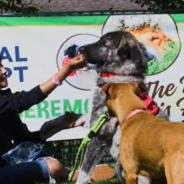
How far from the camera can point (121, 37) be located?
560 centimetres

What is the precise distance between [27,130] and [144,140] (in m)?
1.90

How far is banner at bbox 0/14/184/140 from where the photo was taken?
5.82 metres

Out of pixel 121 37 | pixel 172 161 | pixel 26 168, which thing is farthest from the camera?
pixel 121 37

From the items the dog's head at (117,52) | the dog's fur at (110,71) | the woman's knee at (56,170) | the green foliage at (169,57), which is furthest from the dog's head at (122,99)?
the green foliage at (169,57)

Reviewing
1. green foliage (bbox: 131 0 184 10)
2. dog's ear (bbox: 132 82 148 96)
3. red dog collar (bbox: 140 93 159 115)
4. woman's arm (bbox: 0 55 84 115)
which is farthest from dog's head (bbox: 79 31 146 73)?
green foliage (bbox: 131 0 184 10)

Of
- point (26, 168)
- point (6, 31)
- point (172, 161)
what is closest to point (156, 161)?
point (172, 161)

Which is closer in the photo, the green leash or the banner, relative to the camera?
the green leash

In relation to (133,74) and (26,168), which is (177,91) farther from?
(26,168)

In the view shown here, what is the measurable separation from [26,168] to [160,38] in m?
2.34

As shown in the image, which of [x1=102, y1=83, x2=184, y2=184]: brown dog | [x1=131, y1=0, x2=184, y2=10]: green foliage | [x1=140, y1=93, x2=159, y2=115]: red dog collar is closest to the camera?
[x1=102, y1=83, x2=184, y2=184]: brown dog

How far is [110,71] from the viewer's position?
18.4 ft

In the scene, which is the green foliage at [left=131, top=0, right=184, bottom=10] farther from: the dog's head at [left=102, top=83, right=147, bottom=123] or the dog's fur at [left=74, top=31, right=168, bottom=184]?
the dog's head at [left=102, top=83, right=147, bottom=123]

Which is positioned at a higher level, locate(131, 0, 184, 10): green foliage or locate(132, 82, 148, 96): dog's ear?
locate(131, 0, 184, 10): green foliage

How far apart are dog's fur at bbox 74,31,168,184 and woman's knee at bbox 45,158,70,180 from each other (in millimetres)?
182
